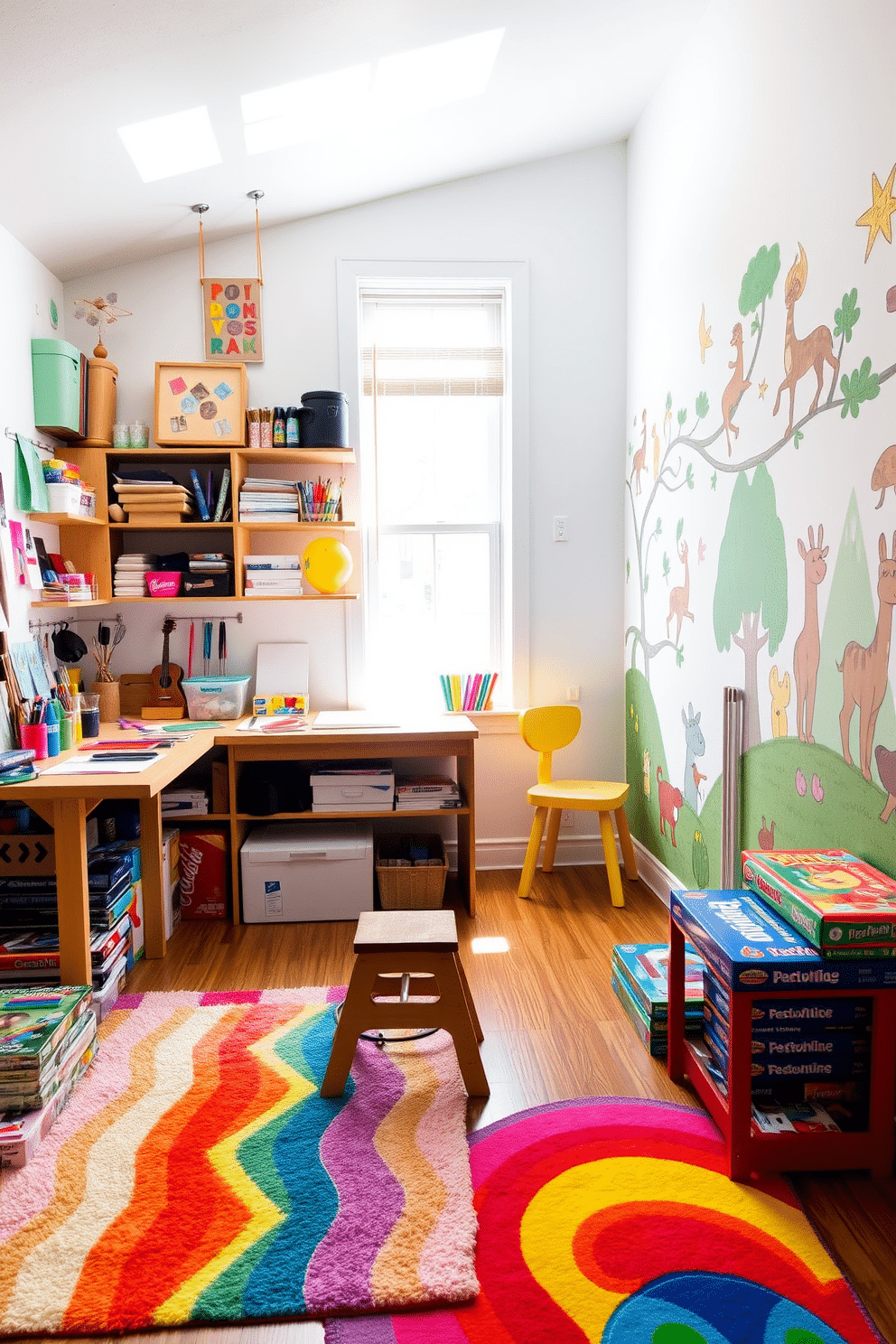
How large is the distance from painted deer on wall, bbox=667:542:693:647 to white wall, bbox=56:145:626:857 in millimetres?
692

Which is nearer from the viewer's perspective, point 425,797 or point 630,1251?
point 630,1251

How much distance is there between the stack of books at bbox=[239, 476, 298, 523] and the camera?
141 inches

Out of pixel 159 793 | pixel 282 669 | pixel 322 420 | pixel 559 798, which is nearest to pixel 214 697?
pixel 282 669

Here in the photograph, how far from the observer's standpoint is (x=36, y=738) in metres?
2.76

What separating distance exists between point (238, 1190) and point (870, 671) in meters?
1.73

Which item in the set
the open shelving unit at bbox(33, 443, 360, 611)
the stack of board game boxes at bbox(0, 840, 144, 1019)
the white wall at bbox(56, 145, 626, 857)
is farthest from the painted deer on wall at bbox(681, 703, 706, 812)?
the stack of board game boxes at bbox(0, 840, 144, 1019)

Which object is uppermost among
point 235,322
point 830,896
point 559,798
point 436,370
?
point 235,322

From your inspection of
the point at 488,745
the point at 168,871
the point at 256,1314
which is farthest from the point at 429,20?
the point at 256,1314

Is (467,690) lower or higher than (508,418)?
lower

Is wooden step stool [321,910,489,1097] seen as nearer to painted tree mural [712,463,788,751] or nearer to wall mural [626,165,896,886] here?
wall mural [626,165,896,886]

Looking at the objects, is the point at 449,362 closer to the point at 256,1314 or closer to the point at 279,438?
the point at 279,438

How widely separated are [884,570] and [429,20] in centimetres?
208

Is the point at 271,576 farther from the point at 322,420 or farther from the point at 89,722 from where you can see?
the point at 89,722

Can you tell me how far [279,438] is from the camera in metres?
3.57
